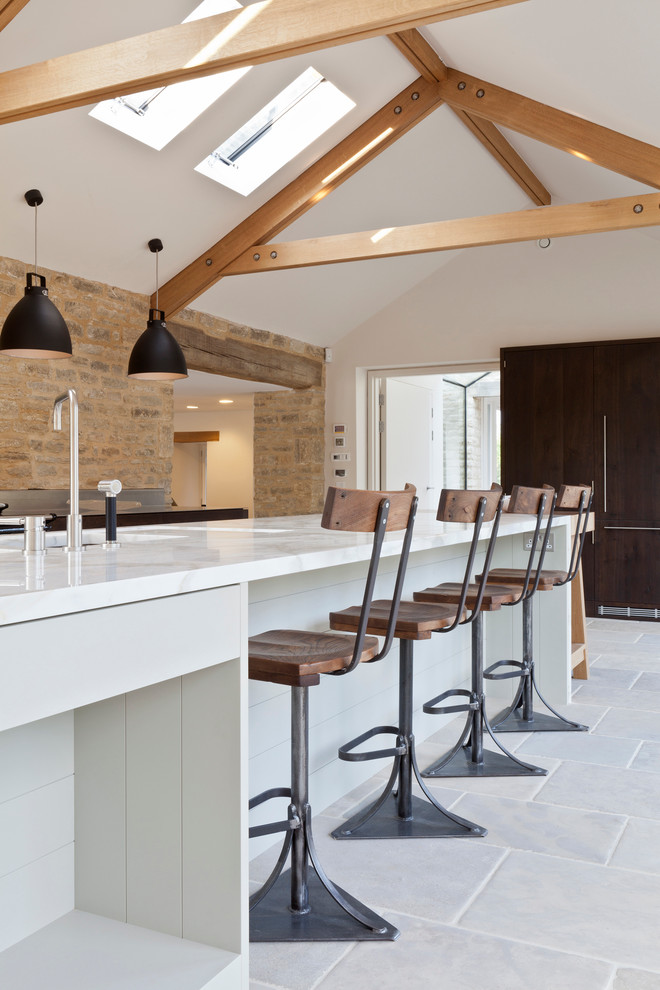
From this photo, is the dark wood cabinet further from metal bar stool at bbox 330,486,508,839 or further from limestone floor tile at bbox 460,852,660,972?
limestone floor tile at bbox 460,852,660,972

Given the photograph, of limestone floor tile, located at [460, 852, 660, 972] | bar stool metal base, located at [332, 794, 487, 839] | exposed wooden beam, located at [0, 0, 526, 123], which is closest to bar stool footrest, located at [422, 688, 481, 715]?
bar stool metal base, located at [332, 794, 487, 839]

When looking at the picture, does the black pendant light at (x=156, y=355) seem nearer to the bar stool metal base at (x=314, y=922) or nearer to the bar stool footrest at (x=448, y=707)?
the bar stool footrest at (x=448, y=707)

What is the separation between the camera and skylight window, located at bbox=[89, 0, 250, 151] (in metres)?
4.93

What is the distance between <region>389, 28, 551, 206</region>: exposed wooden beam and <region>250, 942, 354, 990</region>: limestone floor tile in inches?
208

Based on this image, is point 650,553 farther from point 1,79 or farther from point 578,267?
point 1,79

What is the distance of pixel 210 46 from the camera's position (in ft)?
10.4

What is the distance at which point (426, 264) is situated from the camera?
322 inches

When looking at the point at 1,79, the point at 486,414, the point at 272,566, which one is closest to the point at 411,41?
the point at 1,79

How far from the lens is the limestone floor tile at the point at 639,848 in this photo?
2447 millimetres

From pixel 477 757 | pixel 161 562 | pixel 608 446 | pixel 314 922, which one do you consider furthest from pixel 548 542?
pixel 608 446

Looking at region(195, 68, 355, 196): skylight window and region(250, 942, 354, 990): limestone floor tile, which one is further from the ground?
region(195, 68, 355, 196): skylight window

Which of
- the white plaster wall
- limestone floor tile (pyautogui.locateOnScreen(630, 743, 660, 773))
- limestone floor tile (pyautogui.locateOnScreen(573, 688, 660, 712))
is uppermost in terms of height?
the white plaster wall

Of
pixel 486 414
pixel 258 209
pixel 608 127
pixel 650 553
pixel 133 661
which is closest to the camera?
pixel 133 661

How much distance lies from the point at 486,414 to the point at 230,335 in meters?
5.44
